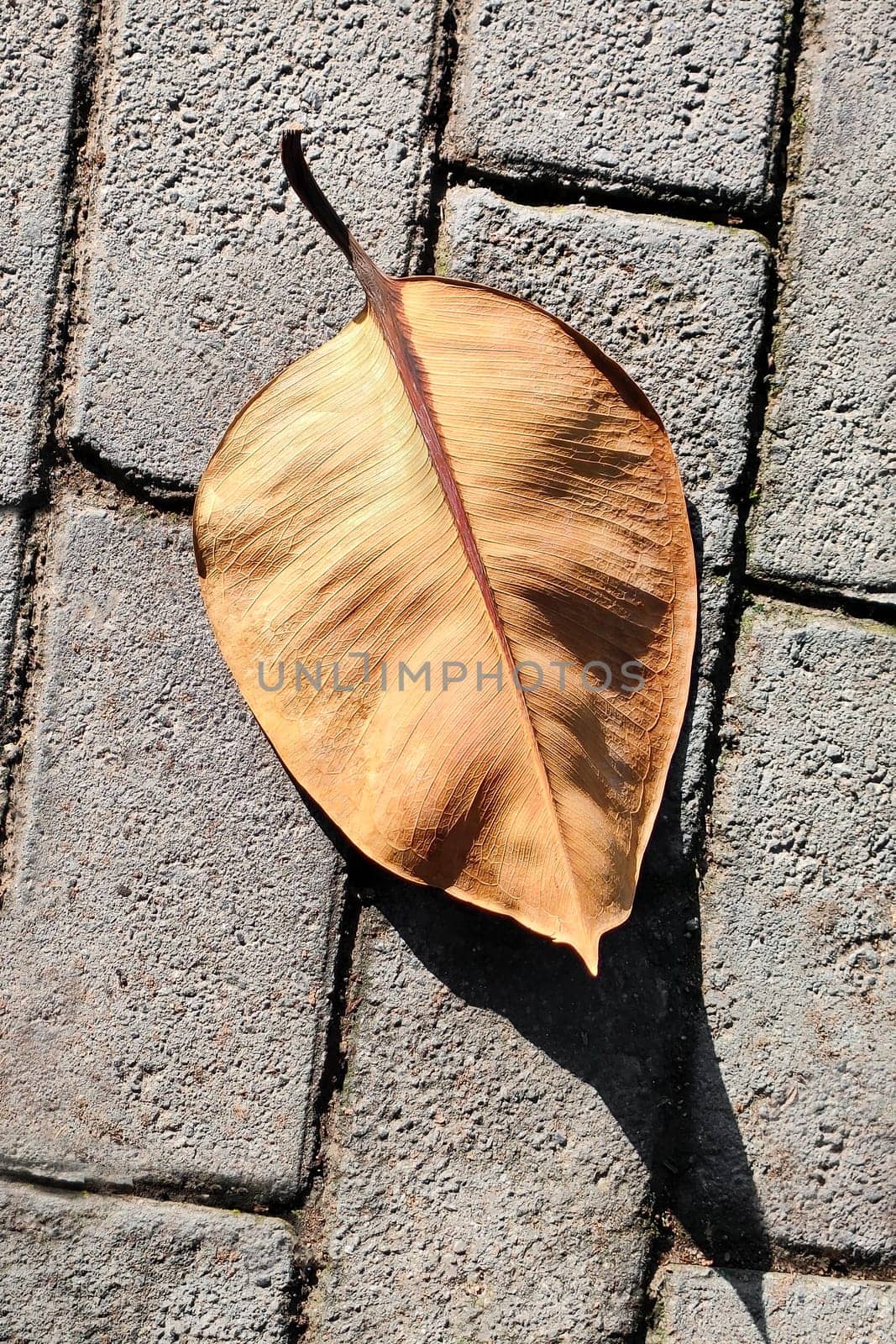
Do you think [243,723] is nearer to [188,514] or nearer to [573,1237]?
[188,514]

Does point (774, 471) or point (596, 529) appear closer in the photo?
point (596, 529)

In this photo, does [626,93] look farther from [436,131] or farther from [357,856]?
[357,856]

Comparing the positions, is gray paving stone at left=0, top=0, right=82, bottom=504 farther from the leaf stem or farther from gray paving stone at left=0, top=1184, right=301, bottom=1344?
gray paving stone at left=0, top=1184, right=301, bottom=1344

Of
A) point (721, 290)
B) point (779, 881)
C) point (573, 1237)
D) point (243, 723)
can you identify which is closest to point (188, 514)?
point (243, 723)

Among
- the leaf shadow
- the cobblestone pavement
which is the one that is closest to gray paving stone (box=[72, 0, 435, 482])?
the cobblestone pavement

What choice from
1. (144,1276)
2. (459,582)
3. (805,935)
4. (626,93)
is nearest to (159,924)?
(144,1276)

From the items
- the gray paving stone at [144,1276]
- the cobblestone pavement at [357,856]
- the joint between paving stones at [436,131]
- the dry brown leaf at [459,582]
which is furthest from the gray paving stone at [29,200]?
the gray paving stone at [144,1276]
